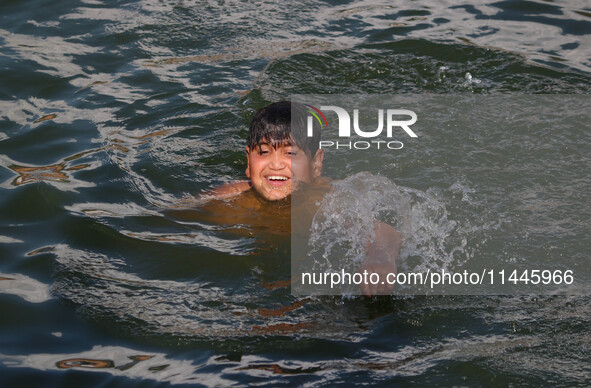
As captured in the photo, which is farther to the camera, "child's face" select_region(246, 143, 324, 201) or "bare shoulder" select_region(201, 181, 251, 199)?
"bare shoulder" select_region(201, 181, 251, 199)

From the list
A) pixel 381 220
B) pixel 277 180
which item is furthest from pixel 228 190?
pixel 381 220

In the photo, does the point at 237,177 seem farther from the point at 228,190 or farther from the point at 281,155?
the point at 281,155

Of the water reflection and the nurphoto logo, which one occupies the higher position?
the nurphoto logo

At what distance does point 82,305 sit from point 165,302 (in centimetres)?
46

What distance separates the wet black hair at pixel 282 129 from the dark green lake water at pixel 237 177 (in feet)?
2.13

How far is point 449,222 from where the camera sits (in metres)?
5.32

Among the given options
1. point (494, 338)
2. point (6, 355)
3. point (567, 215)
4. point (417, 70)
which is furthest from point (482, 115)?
point (6, 355)

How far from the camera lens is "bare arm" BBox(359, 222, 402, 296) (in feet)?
14.4

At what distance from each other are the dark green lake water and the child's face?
1.14ft

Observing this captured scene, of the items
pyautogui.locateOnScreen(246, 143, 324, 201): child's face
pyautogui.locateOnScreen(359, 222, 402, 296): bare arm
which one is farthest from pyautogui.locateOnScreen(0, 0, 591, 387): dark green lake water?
pyautogui.locateOnScreen(246, 143, 324, 201): child's face

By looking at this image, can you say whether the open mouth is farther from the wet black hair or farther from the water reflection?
the water reflection

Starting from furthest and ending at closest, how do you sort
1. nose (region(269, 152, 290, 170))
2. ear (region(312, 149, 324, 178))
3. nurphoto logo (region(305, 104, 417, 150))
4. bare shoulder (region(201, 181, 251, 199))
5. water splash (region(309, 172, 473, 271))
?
1. nurphoto logo (region(305, 104, 417, 150))
2. bare shoulder (region(201, 181, 251, 199))
3. ear (region(312, 149, 324, 178))
4. nose (region(269, 152, 290, 170))
5. water splash (region(309, 172, 473, 271))

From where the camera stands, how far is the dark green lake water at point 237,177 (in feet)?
12.8

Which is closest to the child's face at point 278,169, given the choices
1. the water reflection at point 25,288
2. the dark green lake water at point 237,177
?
the dark green lake water at point 237,177
